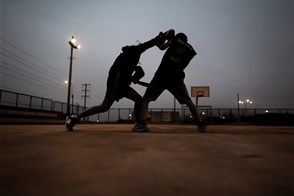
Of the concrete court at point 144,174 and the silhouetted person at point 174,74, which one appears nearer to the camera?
the concrete court at point 144,174

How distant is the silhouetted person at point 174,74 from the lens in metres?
3.21

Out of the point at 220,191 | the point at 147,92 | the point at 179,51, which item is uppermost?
the point at 179,51

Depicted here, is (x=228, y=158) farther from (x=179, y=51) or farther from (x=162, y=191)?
(x=179, y=51)

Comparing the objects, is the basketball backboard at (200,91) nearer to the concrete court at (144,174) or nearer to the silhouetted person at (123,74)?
the silhouetted person at (123,74)

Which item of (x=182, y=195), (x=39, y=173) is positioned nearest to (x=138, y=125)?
(x=39, y=173)

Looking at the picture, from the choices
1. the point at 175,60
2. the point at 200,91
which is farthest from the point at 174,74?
the point at 200,91

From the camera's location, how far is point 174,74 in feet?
10.8

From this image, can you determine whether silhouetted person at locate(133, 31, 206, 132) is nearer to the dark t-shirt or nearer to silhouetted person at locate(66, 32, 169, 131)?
the dark t-shirt

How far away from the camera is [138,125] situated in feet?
10.2

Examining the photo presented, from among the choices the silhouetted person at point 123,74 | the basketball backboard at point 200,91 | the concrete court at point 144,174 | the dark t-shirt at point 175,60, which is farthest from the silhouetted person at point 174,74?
the basketball backboard at point 200,91

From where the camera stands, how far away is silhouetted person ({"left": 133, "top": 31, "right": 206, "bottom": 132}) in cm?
321

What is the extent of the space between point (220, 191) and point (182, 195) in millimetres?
122

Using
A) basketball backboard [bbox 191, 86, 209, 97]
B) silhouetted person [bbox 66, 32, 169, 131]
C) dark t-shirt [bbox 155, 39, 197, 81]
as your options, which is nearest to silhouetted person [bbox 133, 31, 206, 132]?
dark t-shirt [bbox 155, 39, 197, 81]

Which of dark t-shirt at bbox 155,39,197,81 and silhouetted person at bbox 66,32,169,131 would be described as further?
dark t-shirt at bbox 155,39,197,81
